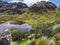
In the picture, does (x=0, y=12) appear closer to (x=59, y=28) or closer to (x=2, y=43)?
(x=59, y=28)

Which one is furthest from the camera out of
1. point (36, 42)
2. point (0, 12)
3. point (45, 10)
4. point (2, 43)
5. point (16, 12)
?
point (45, 10)

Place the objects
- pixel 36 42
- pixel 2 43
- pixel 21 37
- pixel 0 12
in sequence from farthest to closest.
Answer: pixel 0 12, pixel 21 37, pixel 36 42, pixel 2 43

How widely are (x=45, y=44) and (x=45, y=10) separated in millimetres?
24407

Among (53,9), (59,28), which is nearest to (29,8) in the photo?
(53,9)

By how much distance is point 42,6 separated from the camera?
3130 cm

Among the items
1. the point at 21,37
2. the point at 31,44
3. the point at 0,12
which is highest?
the point at 31,44

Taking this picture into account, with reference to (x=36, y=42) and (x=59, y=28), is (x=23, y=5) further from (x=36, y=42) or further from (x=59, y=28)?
(x=36, y=42)

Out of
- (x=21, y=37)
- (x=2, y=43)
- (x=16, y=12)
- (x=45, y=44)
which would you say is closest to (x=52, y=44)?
(x=45, y=44)

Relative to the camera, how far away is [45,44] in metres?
7.33

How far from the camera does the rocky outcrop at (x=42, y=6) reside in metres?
30.6

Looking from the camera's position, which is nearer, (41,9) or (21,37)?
(21,37)

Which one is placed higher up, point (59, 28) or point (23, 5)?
point (59, 28)

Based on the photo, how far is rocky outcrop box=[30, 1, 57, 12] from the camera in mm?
30562

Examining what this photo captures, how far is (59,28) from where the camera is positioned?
12.0 m
